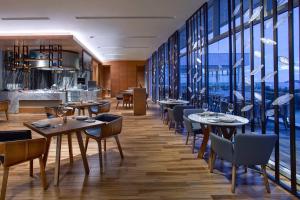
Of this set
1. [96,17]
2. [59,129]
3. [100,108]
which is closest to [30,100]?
[100,108]

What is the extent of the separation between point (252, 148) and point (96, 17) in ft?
18.0

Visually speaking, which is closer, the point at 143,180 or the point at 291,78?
the point at 291,78

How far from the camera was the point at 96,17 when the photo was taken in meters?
7.00

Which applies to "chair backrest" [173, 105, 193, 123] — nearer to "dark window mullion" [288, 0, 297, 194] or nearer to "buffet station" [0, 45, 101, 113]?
"dark window mullion" [288, 0, 297, 194]

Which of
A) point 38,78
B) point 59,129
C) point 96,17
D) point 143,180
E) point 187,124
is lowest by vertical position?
point 143,180

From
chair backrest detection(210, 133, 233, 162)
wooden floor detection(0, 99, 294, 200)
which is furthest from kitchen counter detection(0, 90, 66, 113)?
chair backrest detection(210, 133, 233, 162)

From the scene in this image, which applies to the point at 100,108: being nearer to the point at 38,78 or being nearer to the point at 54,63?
the point at 54,63

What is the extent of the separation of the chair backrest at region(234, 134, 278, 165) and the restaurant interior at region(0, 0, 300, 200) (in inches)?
0.5

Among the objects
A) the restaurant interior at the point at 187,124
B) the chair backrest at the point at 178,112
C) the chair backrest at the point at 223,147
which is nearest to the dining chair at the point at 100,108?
the restaurant interior at the point at 187,124

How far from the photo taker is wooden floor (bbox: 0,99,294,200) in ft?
10.1

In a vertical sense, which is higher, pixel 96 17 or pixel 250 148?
pixel 96 17

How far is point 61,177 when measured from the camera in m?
3.64

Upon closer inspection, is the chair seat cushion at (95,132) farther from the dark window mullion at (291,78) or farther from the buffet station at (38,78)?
the buffet station at (38,78)

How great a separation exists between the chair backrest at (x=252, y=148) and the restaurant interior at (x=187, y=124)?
12 mm
